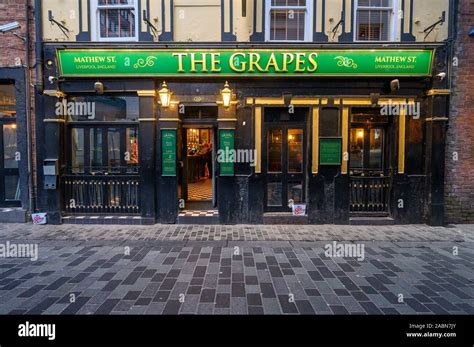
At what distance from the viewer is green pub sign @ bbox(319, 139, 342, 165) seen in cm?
759

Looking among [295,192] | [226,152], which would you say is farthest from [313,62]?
[295,192]

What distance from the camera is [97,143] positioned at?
26.2 feet

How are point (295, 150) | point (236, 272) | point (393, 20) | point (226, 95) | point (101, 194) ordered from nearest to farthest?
point (236, 272) → point (226, 95) → point (393, 20) → point (101, 194) → point (295, 150)

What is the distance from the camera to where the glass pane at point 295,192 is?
7.97m

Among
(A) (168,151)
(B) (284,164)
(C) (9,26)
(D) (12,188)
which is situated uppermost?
(C) (9,26)

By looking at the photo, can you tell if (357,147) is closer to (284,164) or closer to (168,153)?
(284,164)

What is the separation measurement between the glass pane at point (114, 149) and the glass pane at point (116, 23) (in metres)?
2.65

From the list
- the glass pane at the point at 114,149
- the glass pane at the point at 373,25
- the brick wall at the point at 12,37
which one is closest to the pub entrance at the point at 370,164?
the glass pane at the point at 373,25

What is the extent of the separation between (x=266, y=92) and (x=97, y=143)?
16.3ft

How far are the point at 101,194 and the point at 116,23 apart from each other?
15.7 feet

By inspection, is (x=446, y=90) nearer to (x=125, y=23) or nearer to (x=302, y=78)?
(x=302, y=78)

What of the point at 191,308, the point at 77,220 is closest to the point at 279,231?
the point at 191,308

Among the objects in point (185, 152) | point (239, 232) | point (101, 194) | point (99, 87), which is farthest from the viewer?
point (185, 152)

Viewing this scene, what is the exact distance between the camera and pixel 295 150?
26.0 ft
